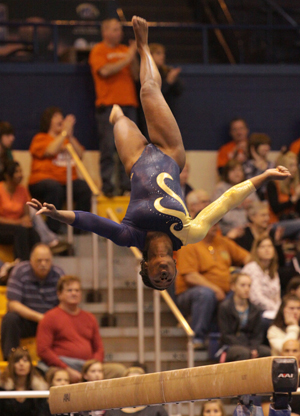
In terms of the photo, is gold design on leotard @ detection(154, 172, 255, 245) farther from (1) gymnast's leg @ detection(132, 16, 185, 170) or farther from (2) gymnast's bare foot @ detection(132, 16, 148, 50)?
(2) gymnast's bare foot @ detection(132, 16, 148, 50)

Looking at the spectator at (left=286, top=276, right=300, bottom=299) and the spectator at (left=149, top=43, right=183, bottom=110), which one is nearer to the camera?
the spectator at (left=286, top=276, right=300, bottom=299)

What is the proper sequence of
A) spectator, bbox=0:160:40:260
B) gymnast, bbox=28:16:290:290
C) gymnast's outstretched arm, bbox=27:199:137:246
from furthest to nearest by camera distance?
1. spectator, bbox=0:160:40:260
2. gymnast, bbox=28:16:290:290
3. gymnast's outstretched arm, bbox=27:199:137:246

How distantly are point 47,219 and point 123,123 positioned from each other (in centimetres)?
300

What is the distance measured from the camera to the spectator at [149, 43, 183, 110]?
877 cm

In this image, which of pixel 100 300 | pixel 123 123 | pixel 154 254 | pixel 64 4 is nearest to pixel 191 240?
pixel 154 254

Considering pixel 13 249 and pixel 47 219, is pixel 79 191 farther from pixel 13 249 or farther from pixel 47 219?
pixel 13 249

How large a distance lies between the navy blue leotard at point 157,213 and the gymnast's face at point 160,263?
0.41ft

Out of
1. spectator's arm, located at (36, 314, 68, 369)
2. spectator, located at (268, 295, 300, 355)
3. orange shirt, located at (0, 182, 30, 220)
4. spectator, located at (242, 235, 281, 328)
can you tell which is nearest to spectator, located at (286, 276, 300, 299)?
spectator, located at (242, 235, 281, 328)

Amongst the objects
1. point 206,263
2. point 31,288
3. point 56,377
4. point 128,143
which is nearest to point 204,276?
point 206,263

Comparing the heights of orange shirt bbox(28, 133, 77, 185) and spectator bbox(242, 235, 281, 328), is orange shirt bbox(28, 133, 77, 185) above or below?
above

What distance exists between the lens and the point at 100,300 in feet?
25.3

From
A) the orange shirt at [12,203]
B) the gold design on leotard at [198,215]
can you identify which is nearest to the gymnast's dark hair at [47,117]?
the orange shirt at [12,203]

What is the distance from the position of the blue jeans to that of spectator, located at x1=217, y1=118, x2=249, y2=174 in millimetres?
2485

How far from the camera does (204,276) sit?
24.6ft
